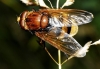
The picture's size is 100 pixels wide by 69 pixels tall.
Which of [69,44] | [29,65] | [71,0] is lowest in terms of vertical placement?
[29,65]

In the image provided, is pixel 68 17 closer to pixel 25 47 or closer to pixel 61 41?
pixel 61 41

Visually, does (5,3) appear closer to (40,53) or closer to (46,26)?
(40,53)

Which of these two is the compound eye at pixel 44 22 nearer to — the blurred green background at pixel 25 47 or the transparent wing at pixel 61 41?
the transparent wing at pixel 61 41

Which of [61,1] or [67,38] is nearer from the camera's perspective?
[67,38]

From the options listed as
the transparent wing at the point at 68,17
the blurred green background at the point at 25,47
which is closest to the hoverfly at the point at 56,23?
the transparent wing at the point at 68,17

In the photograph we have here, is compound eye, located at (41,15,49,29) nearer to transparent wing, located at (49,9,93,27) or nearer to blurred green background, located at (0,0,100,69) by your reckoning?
transparent wing, located at (49,9,93,27)

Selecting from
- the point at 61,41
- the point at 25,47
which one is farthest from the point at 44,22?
the point at 25,47

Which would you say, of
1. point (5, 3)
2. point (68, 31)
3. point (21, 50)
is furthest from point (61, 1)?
point (68, 31)
